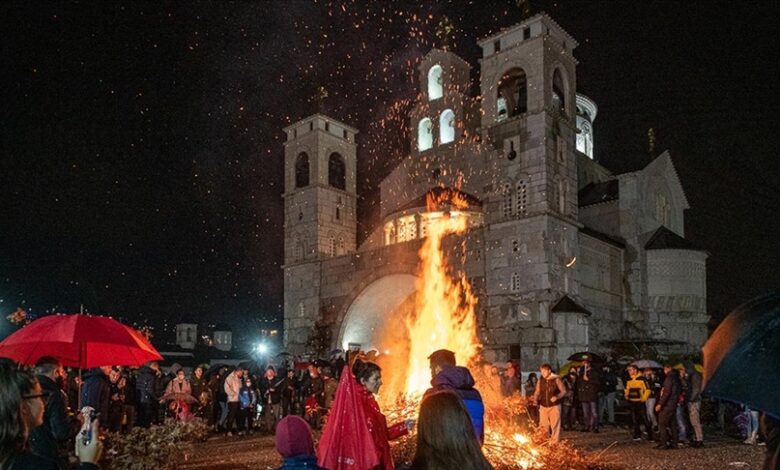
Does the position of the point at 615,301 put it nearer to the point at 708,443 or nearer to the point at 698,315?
the point at 698,315

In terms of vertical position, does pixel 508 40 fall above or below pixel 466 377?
above

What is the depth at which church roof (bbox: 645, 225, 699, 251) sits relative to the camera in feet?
117

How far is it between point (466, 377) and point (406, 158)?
1466 inches

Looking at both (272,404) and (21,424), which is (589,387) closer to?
(272,404)

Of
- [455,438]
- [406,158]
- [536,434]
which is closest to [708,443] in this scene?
[536,434]

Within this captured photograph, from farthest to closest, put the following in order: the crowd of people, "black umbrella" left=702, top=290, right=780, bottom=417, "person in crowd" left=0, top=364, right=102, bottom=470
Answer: the crowd of people
"person in crowd" left=0, top=364, right=102, bottom=470
"black umbrella" left=702, top=290, right=780, bottom=417

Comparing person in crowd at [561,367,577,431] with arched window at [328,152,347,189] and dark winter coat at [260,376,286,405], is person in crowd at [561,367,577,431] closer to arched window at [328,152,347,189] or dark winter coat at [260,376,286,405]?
dark winter coat at [260,376,286,405]

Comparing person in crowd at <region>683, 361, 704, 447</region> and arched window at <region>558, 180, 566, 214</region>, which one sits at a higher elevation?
arched window at <region>558, 180, 566, 214</region>

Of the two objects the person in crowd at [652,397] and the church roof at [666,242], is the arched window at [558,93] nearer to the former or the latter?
the church roof at [666,242]

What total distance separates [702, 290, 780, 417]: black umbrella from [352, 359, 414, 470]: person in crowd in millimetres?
3535

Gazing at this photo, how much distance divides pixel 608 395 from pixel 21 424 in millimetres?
18540

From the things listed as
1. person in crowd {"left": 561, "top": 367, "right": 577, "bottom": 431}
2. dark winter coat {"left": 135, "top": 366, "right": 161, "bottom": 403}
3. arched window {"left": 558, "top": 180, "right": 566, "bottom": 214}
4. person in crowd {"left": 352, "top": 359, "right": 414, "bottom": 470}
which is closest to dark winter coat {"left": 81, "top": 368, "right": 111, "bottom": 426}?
person in crowd {"left": 352, "top": 359, "right": 414, "bottom": 470}

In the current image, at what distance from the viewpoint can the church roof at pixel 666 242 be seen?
35531mm

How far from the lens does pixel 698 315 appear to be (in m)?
35.1
